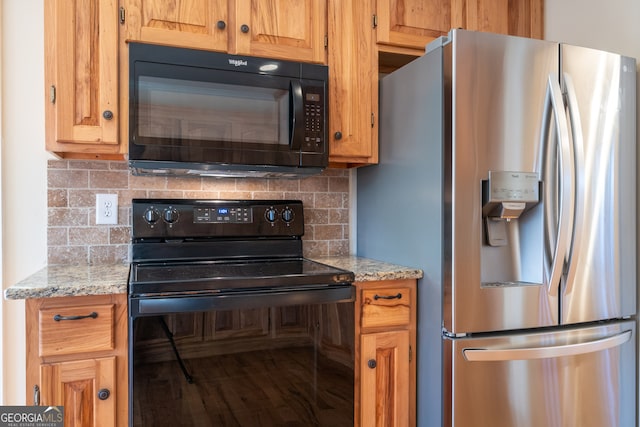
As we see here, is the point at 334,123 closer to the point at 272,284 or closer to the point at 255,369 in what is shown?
the point at 272,284

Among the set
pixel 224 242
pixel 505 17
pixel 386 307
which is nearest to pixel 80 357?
pixel 224 242

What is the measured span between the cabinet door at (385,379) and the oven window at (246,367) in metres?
0.07

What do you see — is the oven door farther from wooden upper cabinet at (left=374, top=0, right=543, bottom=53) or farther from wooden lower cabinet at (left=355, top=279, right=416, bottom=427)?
wooden upper cabinet at (left=374, top=0, right=543, bottom=53)

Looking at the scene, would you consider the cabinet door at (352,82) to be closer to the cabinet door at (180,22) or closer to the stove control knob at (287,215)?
the stove control knob at (287,215)

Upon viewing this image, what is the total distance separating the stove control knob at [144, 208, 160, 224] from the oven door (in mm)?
593

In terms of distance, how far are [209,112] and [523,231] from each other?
1301 mm

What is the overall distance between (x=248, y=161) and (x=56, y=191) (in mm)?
823

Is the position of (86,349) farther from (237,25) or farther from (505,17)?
(505,17)

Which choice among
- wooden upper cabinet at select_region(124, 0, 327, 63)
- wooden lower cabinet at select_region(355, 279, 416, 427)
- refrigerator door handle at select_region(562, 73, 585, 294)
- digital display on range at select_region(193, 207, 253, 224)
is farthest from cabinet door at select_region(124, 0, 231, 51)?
refrigerator door handle at select_region(562, 73, 585, 294)

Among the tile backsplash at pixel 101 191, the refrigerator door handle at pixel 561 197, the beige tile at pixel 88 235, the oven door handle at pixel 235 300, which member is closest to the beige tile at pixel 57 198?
the tile backsplash at pixel 101 191

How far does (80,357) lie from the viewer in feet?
4.39

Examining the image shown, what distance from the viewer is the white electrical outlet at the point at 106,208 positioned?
1849 millimetres

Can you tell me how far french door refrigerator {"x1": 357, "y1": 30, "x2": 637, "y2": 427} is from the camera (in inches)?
60.6

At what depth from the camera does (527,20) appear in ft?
7.34
